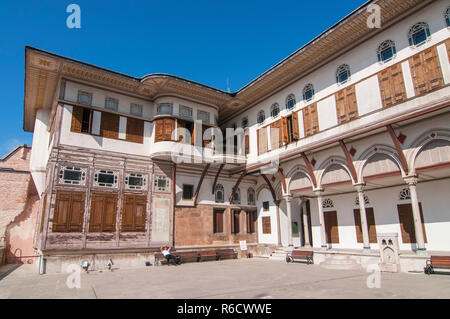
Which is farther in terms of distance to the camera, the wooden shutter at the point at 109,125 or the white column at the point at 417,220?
the wooden shutter at the point at 109,125

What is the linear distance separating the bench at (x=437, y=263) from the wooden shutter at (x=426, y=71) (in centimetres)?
528

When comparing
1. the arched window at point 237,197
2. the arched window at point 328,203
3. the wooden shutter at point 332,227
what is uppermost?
the arched window at point 237,197

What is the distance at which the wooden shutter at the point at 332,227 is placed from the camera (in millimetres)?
15722

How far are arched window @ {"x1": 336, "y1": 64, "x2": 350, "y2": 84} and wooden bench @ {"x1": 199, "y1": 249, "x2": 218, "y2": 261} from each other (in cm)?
1031

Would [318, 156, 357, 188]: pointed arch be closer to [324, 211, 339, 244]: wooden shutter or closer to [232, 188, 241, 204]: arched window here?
[324, 211, 339, 244]: wooden shutter

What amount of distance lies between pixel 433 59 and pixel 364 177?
4801 millimetres

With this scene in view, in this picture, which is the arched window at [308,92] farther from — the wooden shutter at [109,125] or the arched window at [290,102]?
the wooden shutter at [109,125]

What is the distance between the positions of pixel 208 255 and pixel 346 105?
32.1 feet

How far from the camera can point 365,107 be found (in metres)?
11.6

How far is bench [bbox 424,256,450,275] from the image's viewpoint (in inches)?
355

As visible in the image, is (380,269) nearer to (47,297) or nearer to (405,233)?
(405,233)

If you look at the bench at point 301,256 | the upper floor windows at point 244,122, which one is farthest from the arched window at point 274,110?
the bench at point 301,256

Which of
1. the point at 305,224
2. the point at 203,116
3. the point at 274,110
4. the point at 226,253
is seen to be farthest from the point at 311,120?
the point at 226,253

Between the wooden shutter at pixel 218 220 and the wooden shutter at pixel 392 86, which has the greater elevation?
the wooden shutter at pixel 392 86
